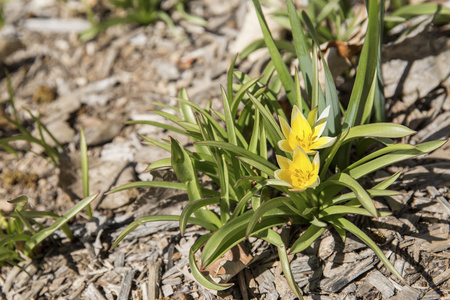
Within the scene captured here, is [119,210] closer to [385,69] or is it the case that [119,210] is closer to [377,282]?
[377,282]

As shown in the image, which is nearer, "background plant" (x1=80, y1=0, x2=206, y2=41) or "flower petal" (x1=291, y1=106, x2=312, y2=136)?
"flower petal" (x1=291, y1=106, x2=312, y2=136)

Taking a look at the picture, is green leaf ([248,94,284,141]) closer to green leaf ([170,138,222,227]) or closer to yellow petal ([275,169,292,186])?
yellow petal ([275,169,292,186])

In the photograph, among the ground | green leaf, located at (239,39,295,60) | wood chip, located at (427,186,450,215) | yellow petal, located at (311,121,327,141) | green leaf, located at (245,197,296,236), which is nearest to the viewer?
green leaf, located at (245,197,296,236)

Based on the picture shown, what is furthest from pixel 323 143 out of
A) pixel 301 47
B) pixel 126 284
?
pixel 126 284

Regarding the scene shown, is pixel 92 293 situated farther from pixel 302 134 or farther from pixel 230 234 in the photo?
pixel 302 134

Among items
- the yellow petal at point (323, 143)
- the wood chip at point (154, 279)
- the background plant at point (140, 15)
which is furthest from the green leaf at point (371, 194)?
the background plant at point (140, 15)

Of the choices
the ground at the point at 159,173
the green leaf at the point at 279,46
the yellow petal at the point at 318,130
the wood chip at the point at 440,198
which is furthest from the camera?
the green leaf at the point at 279,46

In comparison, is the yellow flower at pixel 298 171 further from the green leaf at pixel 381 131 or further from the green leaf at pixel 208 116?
the green leaf at pixel 208 116

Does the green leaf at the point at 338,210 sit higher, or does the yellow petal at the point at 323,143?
the yellow petal at the point at 323,143

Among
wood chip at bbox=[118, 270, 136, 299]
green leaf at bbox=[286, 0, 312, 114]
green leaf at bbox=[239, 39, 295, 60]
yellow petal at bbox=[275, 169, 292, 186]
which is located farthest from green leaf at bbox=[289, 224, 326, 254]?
green leaf at bbox=[239, 39, 295, 60]
